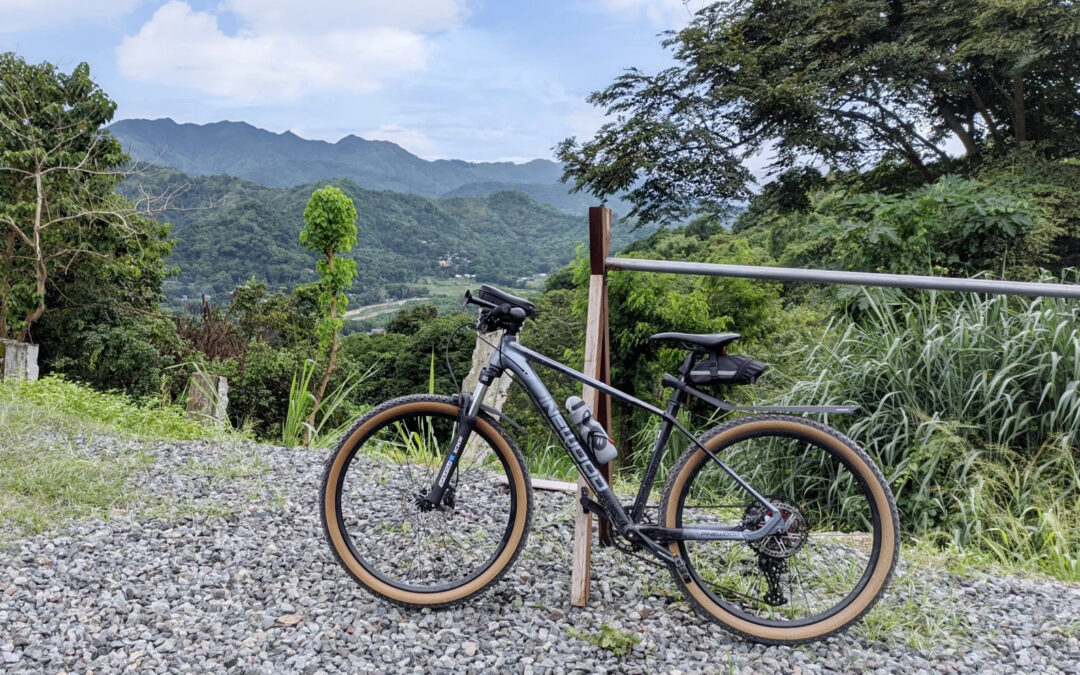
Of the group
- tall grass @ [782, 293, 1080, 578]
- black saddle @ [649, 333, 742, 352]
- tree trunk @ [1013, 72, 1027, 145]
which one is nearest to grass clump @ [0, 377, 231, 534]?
black saddle @ [649, 333, 742, 352]

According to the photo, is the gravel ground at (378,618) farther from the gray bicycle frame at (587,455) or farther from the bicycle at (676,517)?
the gray bicycle frame at (587,455)

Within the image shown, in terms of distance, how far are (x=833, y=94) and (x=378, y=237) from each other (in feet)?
194

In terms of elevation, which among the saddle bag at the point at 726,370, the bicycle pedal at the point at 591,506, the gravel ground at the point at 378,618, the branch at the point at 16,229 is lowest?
the gravel ground at the point at 378,618

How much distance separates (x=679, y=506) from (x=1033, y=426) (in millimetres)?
2255

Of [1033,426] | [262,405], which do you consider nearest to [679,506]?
[1033,426]

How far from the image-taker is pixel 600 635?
215cm

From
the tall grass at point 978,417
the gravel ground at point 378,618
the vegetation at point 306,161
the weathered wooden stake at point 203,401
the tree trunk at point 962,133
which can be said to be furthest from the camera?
the vegetation at point 306,161

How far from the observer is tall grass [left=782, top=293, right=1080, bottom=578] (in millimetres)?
3279

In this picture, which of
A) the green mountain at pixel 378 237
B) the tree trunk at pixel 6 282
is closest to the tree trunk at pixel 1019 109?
the tree trunk at pixel 6 282

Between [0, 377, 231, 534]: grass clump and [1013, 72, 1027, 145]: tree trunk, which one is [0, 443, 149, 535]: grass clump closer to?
[0, 377, 231, 534]: grass clump

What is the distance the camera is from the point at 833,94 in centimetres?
1078

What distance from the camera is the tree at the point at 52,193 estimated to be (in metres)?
10.8

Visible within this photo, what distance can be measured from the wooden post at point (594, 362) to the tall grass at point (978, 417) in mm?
1731

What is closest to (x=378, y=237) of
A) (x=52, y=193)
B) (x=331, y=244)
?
(x=52, y=193)
